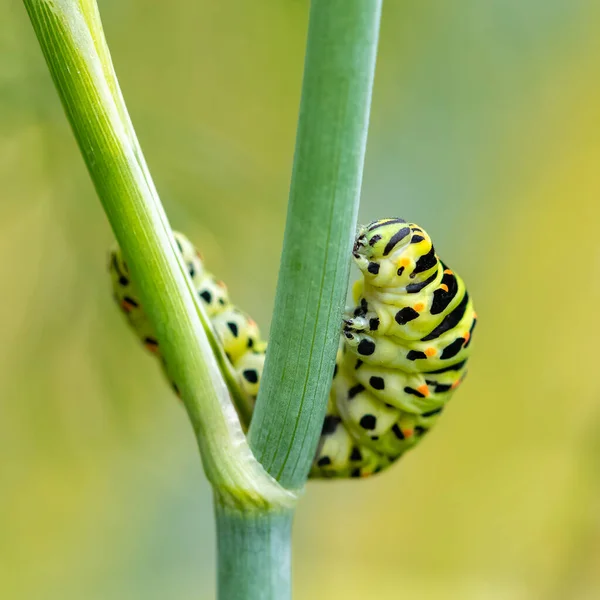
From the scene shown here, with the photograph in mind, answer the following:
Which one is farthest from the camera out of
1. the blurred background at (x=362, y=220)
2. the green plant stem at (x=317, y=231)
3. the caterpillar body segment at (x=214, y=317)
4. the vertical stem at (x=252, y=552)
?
the blurred background at (x=362, y=220)

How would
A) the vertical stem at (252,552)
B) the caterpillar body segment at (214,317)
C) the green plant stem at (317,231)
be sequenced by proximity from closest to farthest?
1. the green plant stem at (317,231)
2. the vertical stem at (252,552)
3. the caterpillar body segment at (214,317)

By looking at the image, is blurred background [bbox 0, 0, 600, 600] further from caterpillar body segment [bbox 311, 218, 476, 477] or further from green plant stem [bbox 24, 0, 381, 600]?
green plant stem [bbox 24, 0, 381, 600]

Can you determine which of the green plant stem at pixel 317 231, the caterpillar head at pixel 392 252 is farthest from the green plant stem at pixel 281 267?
the caterpillar head at pixel 392 252

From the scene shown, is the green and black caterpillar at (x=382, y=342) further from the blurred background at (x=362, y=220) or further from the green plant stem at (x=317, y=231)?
the blurred background at (x=362, y=220)

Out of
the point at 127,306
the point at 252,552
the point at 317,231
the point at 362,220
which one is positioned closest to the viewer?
the point at 317,231

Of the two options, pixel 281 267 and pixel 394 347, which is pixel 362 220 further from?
pixel 281 267

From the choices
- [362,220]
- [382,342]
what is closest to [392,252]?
[382,342]
